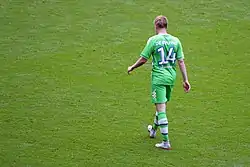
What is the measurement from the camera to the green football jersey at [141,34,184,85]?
21.7 feet

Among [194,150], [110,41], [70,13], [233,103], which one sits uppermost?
[70,13]

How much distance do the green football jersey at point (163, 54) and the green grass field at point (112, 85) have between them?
3.08 ft

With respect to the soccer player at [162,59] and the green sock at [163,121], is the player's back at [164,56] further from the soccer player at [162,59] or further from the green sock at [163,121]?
the green sock at [163,121]

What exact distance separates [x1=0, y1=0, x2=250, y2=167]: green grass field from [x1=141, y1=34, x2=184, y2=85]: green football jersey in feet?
3.08

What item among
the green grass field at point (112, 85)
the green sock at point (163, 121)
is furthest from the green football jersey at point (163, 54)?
the green grass field at point (112, 85)

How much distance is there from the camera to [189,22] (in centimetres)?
1217

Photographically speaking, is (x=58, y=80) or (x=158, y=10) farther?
(x=158, y=10)

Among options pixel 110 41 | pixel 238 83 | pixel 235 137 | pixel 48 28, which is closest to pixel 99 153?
pixel 235 137

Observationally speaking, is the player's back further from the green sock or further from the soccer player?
the green sock

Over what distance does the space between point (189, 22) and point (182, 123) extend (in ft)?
16.1

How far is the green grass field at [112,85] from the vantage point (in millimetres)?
6816

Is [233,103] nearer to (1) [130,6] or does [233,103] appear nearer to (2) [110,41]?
(2) [110,41]

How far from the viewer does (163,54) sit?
6.63 m

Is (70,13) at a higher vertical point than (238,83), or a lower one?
higher
